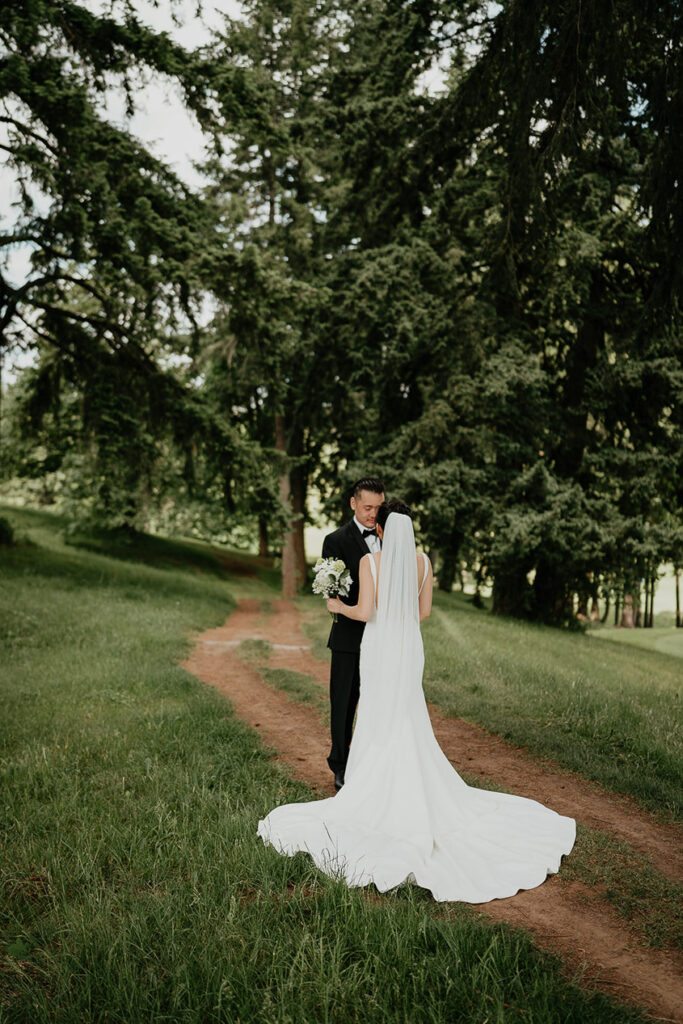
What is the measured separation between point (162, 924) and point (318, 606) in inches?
680

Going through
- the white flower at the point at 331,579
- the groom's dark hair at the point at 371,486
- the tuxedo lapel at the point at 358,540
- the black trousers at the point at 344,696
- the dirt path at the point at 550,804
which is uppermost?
the groom's dark hair at the point at 371,486

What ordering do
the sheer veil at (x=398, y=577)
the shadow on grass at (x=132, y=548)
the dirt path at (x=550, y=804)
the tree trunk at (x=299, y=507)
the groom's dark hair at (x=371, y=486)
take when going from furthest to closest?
the tree trunk at (x=299, y=507) < the shadow on grass at (x=132, y=548) < the groom's dark hair at (x=371, y=486) < the sheer veil at (x=398, y=577) < the dirt path at (x=550, y=804)

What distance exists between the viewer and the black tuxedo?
5547 mm

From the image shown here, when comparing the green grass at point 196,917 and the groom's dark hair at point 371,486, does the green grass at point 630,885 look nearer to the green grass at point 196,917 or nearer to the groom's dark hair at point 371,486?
the green grass at point 196,917

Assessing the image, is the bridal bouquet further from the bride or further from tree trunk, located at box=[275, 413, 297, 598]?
tree trunk, located at box=[275, 413, 297, 598]

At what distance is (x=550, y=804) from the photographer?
5.40 meters

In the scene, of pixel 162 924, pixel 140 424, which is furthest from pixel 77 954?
pixel 140 424

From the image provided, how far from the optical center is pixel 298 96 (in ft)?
73.7

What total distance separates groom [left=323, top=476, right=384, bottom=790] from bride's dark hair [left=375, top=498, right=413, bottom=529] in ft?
0.21

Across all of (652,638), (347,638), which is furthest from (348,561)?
(652,638)

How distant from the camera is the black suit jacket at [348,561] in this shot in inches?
219

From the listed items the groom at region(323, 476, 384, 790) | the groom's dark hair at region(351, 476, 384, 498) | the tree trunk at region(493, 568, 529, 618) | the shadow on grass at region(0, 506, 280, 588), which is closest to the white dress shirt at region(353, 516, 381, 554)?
the groom at region(323, 476, 384, 790)

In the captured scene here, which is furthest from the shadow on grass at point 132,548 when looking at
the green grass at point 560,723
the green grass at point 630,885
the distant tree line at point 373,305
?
the green grass at point 630,885

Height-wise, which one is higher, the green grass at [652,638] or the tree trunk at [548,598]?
the tree trunk at [548,598]
